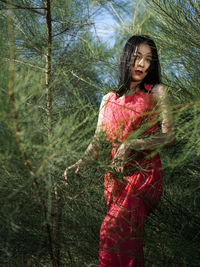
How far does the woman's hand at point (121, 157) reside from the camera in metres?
0.74

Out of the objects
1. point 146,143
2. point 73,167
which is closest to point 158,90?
point 146,143

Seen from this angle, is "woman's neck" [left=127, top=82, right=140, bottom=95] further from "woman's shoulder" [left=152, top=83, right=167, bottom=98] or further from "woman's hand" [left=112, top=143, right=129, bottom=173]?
"woman's hand" [left=112, top=143, right=129, bottom=173]

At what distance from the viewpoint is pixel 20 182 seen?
69cm

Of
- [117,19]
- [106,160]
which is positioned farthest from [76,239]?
[117,19]

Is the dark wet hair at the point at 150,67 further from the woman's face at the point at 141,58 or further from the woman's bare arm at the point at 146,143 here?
the woman's bare arm at the point at 146,143

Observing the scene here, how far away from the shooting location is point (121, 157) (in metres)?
0.76

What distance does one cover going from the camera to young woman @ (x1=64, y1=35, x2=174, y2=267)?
2.47 ft

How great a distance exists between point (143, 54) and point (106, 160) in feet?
1.30

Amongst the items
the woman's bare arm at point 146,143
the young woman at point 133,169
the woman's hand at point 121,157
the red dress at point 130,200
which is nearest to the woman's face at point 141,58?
the young woman at point 133,169

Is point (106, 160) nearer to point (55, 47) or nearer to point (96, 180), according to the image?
point (96, 180)

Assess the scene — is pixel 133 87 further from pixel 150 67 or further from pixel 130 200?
pixel 130 200

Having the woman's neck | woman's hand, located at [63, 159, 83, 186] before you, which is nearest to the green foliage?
woman's hand, located at [63, 159, 83, 186]

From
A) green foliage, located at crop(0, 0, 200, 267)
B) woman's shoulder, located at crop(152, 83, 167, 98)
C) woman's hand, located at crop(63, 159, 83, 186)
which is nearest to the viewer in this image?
green foliage, located at crop(0, 0, 200, 267)

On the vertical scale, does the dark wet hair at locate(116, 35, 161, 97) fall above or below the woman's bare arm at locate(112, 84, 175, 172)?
above
